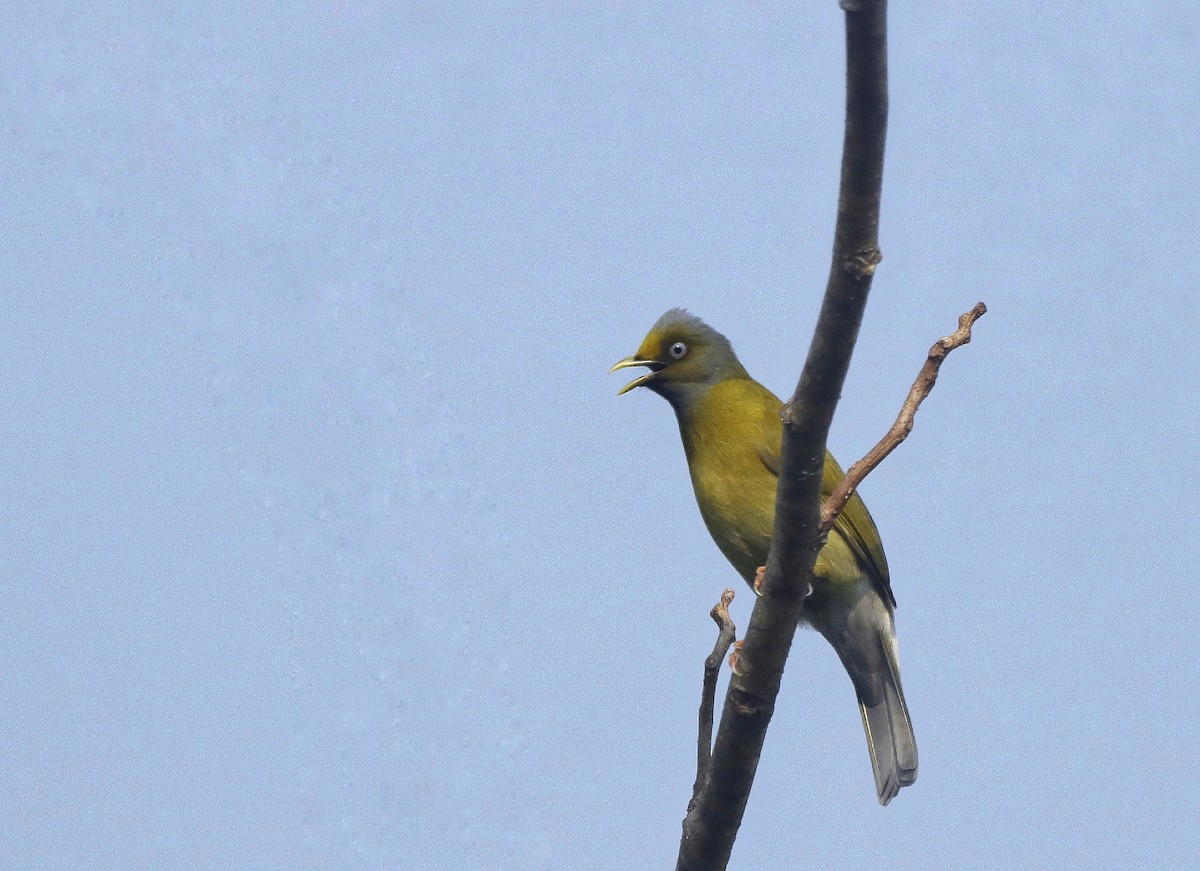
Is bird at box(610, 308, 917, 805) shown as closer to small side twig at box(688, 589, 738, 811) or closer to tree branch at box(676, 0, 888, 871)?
small side twig at box(688, 589, 738, 811)

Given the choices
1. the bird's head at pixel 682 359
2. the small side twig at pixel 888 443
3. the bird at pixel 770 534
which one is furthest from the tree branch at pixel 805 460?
the bird's head at pixel 682 359

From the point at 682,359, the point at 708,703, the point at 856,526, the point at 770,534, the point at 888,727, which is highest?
the point at 682,359

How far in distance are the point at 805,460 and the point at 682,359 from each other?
3.67m

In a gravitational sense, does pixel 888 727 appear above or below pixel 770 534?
below

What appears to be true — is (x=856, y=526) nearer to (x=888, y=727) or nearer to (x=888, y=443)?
(x=888, y=727)

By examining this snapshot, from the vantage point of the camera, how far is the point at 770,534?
24.1 feet

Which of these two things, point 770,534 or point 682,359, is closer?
point 770,534

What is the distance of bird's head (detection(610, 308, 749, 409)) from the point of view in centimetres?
812

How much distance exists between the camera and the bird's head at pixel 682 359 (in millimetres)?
8125

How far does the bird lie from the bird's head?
11 millimetres

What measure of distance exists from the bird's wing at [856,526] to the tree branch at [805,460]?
2429mm

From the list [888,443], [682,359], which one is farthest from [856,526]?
[888,443]

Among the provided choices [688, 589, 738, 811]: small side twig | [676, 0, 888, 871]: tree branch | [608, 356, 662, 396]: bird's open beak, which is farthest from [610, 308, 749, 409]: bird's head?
[676, 0, 888, 871]: tree branch

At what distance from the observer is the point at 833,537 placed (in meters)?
7.59
